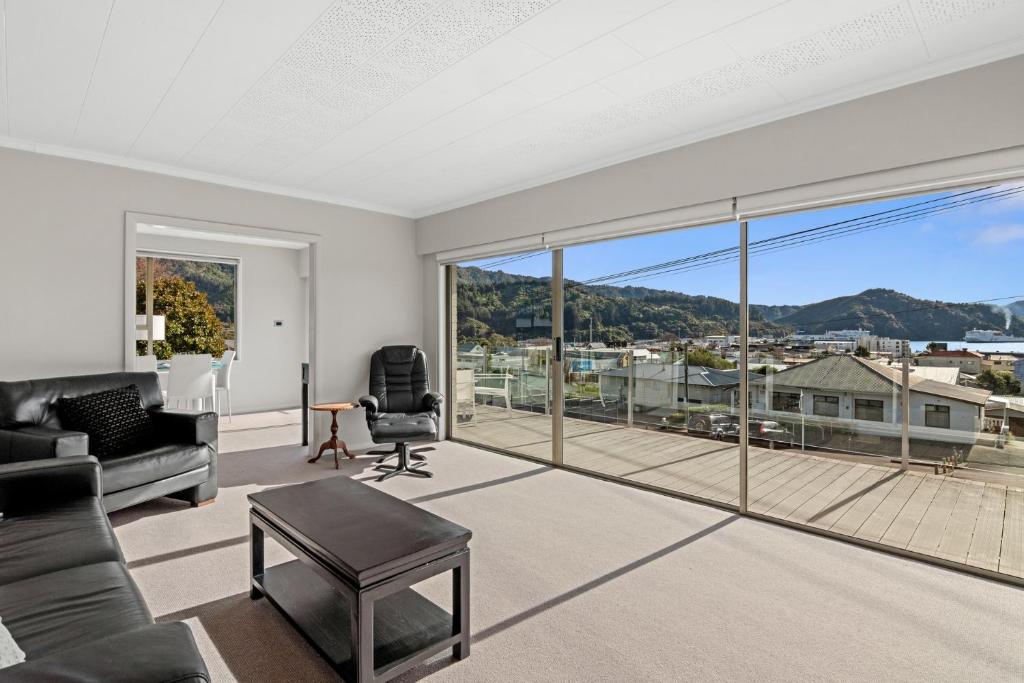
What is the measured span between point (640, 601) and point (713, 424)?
1.78 metres

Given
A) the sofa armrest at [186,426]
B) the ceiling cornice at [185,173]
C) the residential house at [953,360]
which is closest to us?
the residential house at [953,360]

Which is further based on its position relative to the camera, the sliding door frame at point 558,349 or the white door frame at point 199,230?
the sliding door frame at point 558,349

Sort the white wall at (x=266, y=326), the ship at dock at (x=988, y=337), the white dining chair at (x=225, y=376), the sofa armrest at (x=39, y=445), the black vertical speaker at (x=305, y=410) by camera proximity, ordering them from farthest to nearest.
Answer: the white wall at (x=266, y=326) → the white dining chair at (x=225, y=376) → the black vertical speaker at (x=305, y=410) → the sofa armrest at (x=39, y=445) → the ship at dock at (x=988, y=337)

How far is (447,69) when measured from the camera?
2.72 m

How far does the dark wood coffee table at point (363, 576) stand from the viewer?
1763mm

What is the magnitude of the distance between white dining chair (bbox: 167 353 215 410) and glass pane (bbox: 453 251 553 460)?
287cm

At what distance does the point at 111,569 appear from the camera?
1.83 metres

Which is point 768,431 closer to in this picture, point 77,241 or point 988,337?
point 988,337

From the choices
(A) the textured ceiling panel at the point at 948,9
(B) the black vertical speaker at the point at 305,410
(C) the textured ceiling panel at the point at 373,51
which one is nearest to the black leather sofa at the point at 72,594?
(C) the textured ceiling panel at the point at 373,51

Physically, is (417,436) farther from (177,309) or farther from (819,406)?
(177,309)

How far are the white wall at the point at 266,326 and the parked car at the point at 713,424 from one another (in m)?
6.31

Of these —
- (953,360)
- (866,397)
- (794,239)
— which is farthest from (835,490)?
(794,239)

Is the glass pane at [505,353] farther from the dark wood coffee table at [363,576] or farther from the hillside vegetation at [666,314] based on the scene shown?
the dark wood coffee table at [363,576]

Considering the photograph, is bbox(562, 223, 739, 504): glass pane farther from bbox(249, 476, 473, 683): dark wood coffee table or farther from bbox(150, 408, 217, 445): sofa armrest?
bbox(150, 408, 217, 445): sofa armrest
